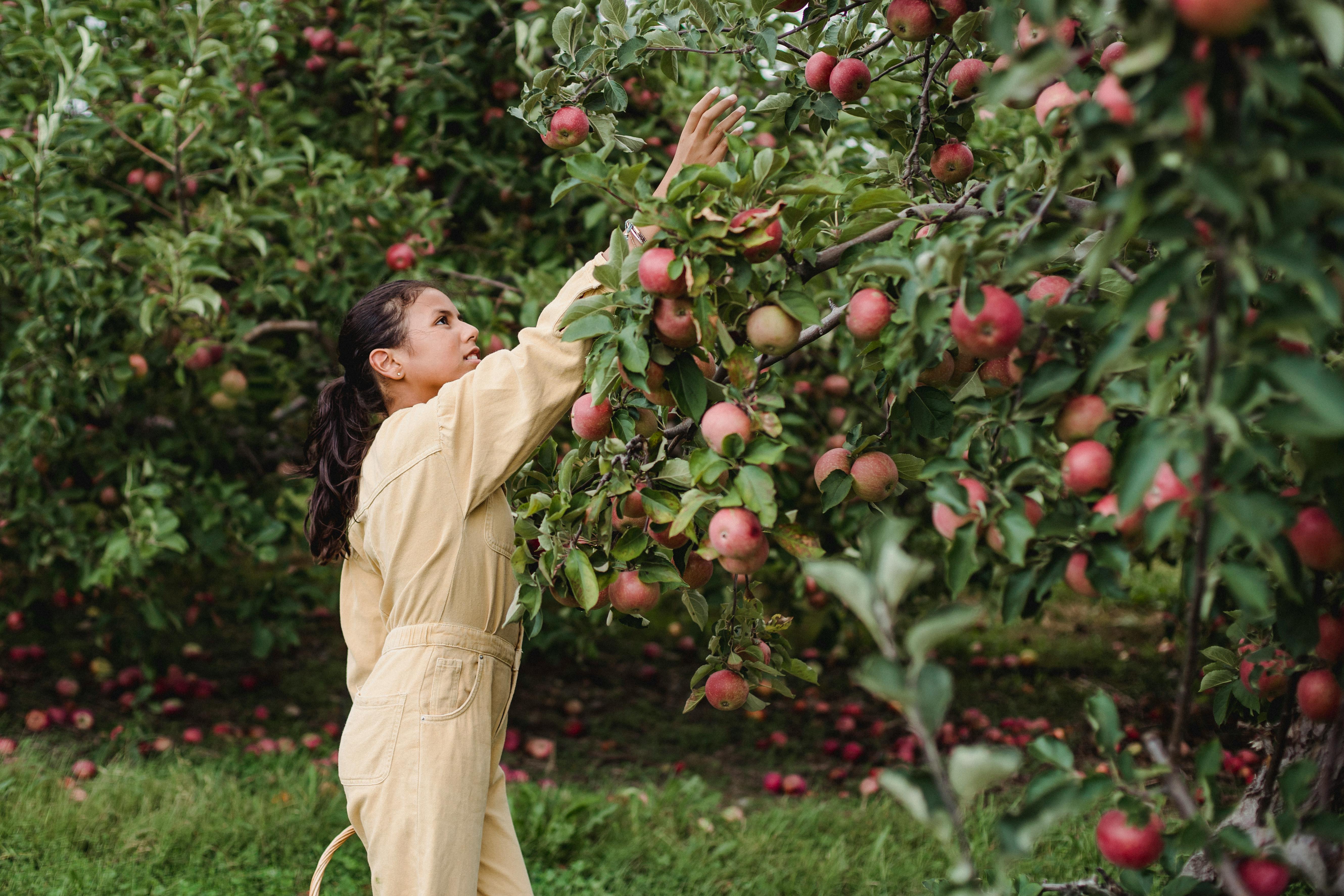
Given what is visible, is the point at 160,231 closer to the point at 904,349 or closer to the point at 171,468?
the point at 171,468

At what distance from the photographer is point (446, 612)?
171cm

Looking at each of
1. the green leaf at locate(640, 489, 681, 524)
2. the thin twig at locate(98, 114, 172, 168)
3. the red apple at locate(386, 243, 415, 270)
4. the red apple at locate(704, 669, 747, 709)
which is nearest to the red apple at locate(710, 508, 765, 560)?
the green leaf at locate(640, 489, 681, 524)

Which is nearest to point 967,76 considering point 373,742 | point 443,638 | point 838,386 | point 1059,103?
point 1059,103

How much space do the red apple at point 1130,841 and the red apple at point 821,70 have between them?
1.22 m

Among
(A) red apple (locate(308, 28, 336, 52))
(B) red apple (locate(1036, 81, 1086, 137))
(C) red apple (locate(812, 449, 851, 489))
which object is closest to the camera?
(B) red apple (locate(1036, 81, 1086, 137))

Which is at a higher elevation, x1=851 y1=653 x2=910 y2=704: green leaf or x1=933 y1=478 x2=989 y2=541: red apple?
x1=851 y1=653 x2=910 y2=704: green leaf

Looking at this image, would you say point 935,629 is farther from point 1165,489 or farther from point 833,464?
point 833,464

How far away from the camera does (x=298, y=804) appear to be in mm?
3064

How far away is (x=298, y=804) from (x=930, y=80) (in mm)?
2639

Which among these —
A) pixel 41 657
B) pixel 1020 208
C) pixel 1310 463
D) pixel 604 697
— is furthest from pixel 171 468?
pixel 1310 463

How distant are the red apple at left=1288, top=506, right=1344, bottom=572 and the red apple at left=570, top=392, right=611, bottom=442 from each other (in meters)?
0.87

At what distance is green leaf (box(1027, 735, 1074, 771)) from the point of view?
1.03 metres

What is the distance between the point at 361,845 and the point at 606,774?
105cm

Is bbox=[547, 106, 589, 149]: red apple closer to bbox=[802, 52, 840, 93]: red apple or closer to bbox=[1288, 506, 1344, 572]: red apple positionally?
bbox=[802, 52, 840, 93]: red apple
